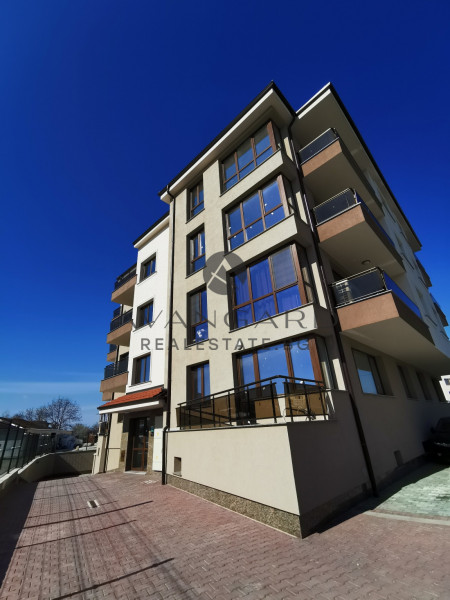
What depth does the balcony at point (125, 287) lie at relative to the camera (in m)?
18.6

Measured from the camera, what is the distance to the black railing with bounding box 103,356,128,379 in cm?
1669

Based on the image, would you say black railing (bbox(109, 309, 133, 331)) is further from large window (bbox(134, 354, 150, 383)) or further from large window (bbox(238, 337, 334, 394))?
large window (bbox(238, 337, 334, 394))

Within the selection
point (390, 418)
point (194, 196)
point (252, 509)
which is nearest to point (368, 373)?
point (390, 418)

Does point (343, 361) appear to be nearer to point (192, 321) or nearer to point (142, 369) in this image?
point (192, 321)

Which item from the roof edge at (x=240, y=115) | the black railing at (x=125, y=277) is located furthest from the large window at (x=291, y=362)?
the black railing at (x=125, y=277)

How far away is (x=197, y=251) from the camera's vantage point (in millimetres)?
13609

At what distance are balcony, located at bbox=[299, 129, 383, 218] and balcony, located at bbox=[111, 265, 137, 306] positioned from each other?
41.2ft

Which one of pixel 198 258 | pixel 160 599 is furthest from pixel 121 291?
pixel 160 599

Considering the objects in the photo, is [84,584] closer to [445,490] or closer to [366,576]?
[366,576]

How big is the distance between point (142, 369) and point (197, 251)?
7346 mm

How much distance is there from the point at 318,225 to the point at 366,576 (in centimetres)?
909

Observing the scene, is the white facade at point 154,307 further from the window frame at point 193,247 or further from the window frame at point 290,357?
the window frame at point 290,357

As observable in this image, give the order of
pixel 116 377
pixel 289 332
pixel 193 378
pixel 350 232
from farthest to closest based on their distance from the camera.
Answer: pixel 116 377, pixel 193 378, pixel 350 232, pixel 289 332

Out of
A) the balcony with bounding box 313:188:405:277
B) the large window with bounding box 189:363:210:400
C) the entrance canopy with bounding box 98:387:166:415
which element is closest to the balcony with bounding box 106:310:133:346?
the entrance canopy with bounding box 98:387:166:415
